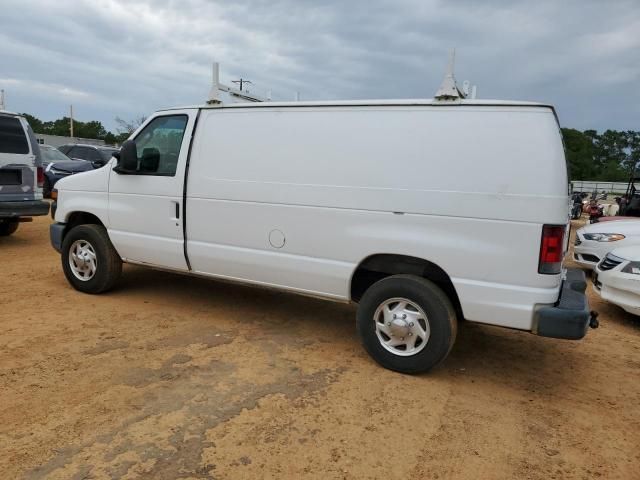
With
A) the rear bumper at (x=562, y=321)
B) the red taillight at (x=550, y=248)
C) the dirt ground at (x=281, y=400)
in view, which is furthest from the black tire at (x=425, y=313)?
the red taillight at (x=550, y=248)

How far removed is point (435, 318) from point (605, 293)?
363 centimetres

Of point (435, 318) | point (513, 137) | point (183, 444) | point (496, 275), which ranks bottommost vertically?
point (183, 444)

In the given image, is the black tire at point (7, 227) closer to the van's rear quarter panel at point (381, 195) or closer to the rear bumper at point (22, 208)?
the rear bumper at point (22, 208)

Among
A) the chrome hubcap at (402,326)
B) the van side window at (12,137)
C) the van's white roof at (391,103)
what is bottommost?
the chrome hubcap at (402,326)

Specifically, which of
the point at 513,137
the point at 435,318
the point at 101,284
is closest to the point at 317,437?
the point at 435,318

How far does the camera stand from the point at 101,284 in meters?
5.91

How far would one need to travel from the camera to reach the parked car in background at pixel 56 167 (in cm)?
1419

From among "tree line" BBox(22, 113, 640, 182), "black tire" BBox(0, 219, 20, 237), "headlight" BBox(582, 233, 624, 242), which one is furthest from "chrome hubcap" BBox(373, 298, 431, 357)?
"tree line" BBox(22, 113, 640, 182)

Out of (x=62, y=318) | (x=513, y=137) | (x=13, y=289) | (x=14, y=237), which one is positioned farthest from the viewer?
(x=14, y=237)

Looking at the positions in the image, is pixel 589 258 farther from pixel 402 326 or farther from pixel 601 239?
pixel 402 326

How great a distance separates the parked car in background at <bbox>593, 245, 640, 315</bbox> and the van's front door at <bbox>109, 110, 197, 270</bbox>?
5.11 m

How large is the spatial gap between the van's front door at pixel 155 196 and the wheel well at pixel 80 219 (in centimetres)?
56

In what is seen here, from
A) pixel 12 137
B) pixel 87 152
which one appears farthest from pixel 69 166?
pixel 12 137

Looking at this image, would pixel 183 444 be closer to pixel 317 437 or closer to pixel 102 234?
pixel 317 437
